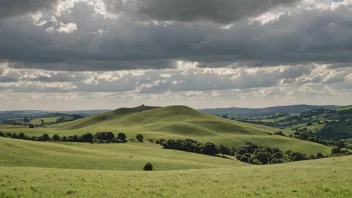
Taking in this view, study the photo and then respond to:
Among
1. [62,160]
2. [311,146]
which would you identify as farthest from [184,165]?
[311,146]

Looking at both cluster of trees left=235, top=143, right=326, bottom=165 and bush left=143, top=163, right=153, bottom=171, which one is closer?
bush left=143, top=163, right=153, bottom=171

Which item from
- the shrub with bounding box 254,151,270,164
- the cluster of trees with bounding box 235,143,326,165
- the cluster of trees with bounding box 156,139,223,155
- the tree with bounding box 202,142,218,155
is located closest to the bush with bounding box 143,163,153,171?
the cluster of trees with bounding box 235,143,326,165

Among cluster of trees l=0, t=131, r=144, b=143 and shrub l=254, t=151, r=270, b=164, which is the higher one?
cluster of trees l=0, t=131, r=144, b=143

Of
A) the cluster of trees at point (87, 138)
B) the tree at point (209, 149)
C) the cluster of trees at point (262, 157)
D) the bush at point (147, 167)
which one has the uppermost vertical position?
the bush at point (147, 167)

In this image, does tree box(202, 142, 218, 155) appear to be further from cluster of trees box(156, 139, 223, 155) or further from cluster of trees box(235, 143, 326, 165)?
cluster of trees box(235, 143, 326, 165)

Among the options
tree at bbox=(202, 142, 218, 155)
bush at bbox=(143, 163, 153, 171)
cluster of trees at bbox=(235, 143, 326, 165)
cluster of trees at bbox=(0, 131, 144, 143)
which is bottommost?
cluster of trees at bbox=(235, 143, 326, 165)

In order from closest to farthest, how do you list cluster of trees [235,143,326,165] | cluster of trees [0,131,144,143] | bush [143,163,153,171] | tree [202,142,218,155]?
bush [143,163,153,171] → cluster of trees [235,143,326,165] → cluster of trees [0,131,144,143] → tree [202,142,218,155]

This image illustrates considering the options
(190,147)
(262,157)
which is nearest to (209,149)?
(190,147)

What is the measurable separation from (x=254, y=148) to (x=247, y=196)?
484 feet

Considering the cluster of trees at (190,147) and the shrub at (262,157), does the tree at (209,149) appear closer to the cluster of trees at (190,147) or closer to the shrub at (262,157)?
the cluster of trees at (190,147)

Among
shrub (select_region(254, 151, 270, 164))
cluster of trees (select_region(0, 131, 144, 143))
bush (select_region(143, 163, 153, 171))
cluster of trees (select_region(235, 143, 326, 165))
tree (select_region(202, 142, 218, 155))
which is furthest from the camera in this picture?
tree (select_region(202, 142, 218, 155))

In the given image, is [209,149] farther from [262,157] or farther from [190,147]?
[262,157]

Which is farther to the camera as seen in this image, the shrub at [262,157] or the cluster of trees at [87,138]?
the cluster of trees at [87,138]

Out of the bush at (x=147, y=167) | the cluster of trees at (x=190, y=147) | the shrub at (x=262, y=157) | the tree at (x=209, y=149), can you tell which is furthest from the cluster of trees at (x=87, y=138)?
the bush at (x=147, y=167)
